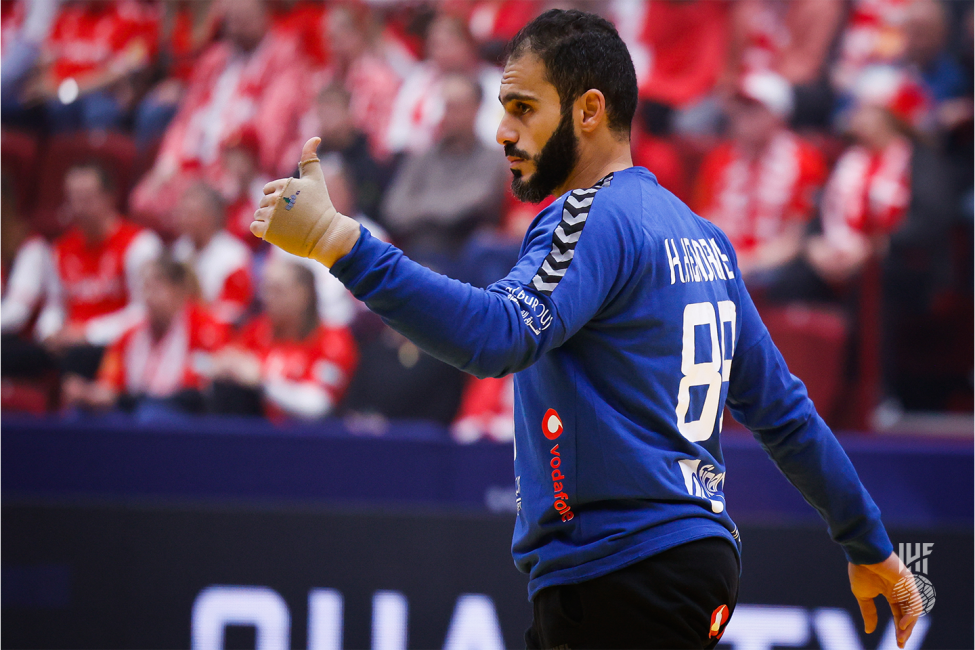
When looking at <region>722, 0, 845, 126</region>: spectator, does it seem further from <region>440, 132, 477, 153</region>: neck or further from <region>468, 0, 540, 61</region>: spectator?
<region>440, 132, 477, 153</region>: neck

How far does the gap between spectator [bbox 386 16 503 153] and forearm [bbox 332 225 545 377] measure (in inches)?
184

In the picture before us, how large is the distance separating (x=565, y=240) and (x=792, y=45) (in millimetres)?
5238

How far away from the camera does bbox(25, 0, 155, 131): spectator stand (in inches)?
280

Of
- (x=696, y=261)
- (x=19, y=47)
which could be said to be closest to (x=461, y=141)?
(x=19, y=47)

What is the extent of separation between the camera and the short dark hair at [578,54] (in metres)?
1.90

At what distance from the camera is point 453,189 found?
593 centimetres

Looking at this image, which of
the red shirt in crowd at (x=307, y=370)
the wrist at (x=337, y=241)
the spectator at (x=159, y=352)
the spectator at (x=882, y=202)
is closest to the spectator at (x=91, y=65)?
the spectator at (x=159, y=352)

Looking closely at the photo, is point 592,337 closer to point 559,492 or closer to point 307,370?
point 559,492

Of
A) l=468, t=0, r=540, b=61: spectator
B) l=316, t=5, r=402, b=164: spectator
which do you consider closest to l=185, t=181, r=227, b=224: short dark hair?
l=316, t=5, r=402, b=164: spectator

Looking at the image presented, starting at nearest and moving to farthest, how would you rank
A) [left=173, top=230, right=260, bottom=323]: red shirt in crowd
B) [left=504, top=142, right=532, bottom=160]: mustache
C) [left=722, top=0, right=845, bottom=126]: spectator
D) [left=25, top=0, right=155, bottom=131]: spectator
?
[left=504, top=142, right=532, bottom=160]: mustache, [left=173, top=230, right=260, bottom=323]: red shirt in crowd, [left=722, top=0, right=845, bottom=126]: spectator, [left=25, top=0, right=155, bottom=131]: spectator

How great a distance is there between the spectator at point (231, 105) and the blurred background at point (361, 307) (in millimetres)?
24

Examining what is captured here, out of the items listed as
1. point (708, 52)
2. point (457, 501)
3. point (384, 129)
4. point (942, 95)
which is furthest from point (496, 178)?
point (942, 95)

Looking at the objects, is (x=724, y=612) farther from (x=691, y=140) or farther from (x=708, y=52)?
(x=708, y=52)

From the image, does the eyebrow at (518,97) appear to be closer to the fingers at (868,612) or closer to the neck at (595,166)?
the neck at (595,166)
